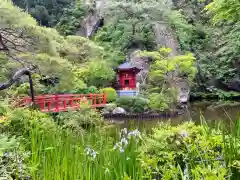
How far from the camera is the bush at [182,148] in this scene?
4.45ft

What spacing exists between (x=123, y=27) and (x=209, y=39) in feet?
17.5

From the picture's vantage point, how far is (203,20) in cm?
1858

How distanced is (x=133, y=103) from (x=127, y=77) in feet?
7.92

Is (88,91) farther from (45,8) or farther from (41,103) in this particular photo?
(45,8)

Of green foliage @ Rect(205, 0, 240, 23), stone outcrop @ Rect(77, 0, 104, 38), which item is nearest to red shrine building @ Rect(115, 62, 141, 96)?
stone outcrop @ Rect(77, 0, 104, 38)

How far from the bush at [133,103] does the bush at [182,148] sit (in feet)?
32.6

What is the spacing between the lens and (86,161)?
53.6 inches

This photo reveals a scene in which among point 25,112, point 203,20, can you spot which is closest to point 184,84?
point 203,20

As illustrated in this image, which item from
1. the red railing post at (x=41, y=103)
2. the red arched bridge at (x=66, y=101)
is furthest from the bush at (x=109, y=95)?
the red railing post at (x=41, y=103)

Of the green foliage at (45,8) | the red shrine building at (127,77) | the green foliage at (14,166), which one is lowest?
the green foliage at (14,166)

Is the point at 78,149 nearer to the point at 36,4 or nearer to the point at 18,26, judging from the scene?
the point at 18,26

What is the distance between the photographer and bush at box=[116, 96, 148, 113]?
11.8 metres

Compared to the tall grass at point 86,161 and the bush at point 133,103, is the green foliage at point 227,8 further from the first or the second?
the bush at point 133,103

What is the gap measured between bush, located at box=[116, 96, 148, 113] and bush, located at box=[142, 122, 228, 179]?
392 inches
